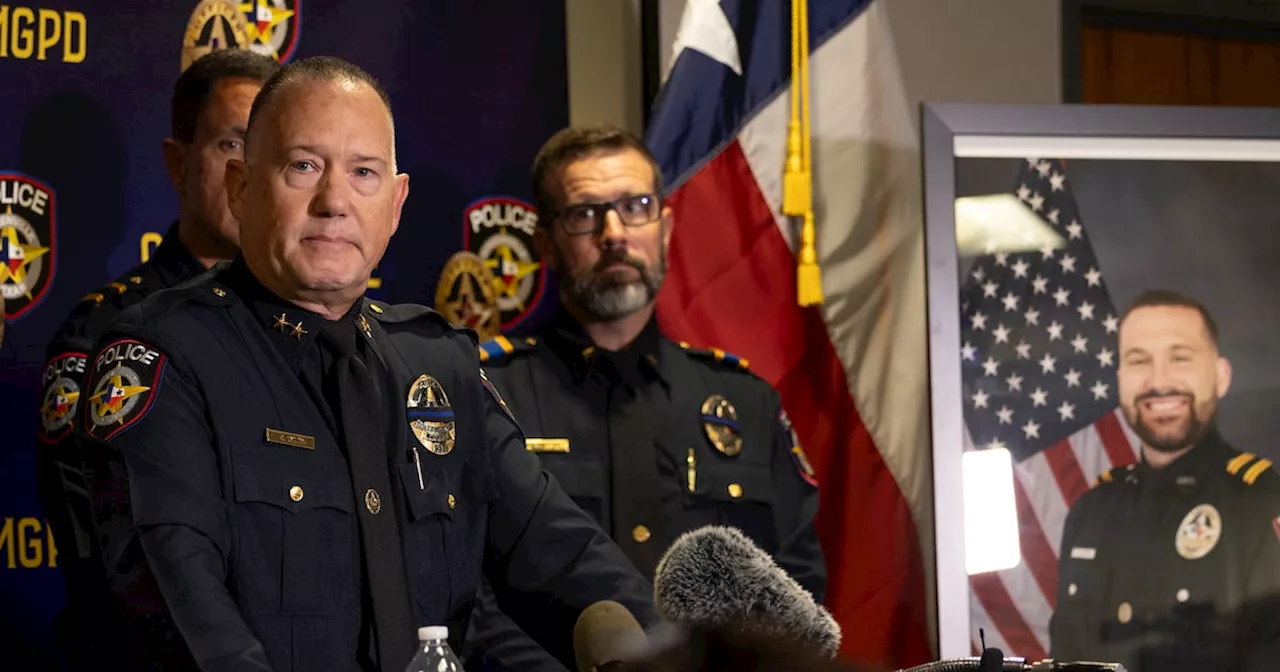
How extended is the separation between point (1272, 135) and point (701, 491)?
1.56m

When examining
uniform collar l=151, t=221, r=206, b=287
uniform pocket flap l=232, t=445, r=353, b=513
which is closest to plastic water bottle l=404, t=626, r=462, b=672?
uniform pocket flap l=232, t=445, r=353, b=513

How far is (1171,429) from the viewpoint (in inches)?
131

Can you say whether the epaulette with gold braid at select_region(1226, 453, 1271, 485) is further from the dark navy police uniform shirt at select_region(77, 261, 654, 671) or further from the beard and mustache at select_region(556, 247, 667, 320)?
the dark navy police uniform shirt at select_region(77, 261, 654, 671)

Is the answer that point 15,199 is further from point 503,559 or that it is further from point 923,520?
point 923,520

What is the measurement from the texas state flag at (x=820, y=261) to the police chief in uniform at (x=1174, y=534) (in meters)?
0.37

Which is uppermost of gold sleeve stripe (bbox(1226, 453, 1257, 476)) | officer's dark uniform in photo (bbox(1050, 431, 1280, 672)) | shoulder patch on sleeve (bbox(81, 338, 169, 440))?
shoulder patch on sleeve (bbox(81, 338, 169, 440))

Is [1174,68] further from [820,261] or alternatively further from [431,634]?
[431,634]

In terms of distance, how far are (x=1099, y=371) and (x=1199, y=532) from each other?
40cm

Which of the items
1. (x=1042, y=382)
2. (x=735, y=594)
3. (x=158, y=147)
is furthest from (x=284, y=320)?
(x=1042, y=382)

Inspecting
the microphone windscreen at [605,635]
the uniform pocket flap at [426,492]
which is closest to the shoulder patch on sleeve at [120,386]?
the uniform pocket flap at [426,492]

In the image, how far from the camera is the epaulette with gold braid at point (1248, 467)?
3.33 meters

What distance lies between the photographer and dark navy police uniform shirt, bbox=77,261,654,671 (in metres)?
1.66

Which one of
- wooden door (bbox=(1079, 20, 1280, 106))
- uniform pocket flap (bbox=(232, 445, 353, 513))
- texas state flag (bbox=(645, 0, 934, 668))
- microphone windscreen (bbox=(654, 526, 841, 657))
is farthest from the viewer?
wooden door (bbox=(1079, 20, 1280, 106))

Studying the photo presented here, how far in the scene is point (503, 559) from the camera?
204 centimetres
